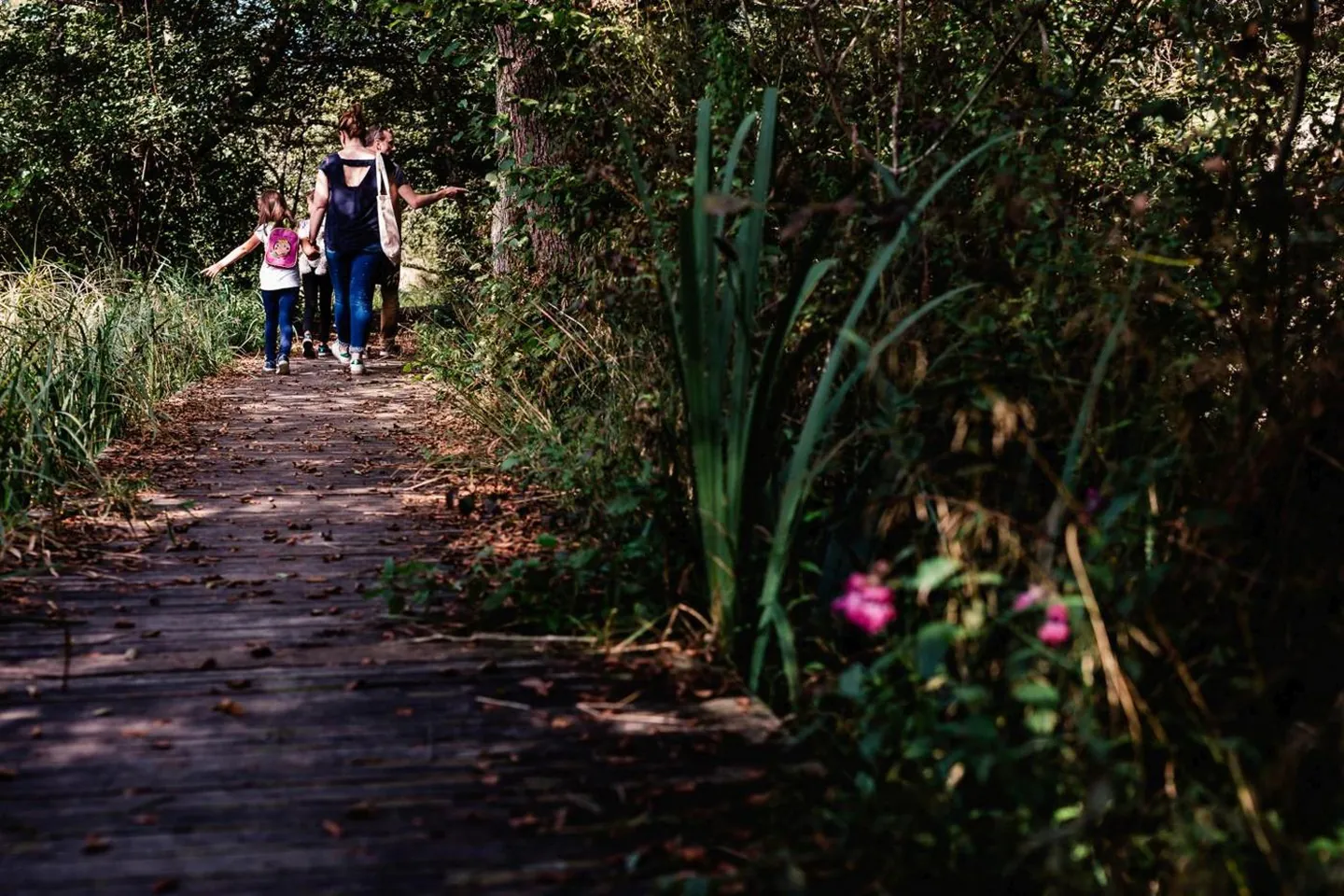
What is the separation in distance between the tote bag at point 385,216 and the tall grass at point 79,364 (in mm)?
1863

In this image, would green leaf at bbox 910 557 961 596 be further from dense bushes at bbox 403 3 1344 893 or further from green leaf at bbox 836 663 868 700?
green leaf at bbox 836 663 868 700

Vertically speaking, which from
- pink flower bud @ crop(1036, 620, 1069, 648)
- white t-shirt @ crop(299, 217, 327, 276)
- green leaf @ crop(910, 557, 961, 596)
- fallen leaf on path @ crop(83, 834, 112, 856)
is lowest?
fallen leaf on path @ crop(83, 834, 112, 856)

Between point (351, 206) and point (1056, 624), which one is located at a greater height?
point (351, 206)

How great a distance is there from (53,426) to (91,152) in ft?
33.8

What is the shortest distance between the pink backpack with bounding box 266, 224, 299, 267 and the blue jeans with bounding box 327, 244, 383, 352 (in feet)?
2.49

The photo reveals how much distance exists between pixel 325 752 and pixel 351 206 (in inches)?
350

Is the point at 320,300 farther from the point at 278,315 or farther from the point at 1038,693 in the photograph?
the point at 1038,693

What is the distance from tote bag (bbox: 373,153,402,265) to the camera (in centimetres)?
1140

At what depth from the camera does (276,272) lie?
1255 centimetres

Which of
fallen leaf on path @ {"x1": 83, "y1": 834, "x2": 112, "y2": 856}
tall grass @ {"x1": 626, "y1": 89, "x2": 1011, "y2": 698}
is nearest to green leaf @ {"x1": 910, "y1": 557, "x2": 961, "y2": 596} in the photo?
tall grass @ {"x1": 626, "y1": 89, "x2": 1011, "y2": 698}

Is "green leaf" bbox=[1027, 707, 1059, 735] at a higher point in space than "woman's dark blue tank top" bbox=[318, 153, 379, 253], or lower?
lower

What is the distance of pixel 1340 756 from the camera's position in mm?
3352

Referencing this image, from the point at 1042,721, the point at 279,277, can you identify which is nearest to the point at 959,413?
the point at 1042,721

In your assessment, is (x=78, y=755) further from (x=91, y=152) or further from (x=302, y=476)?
(x=91, y=152)
